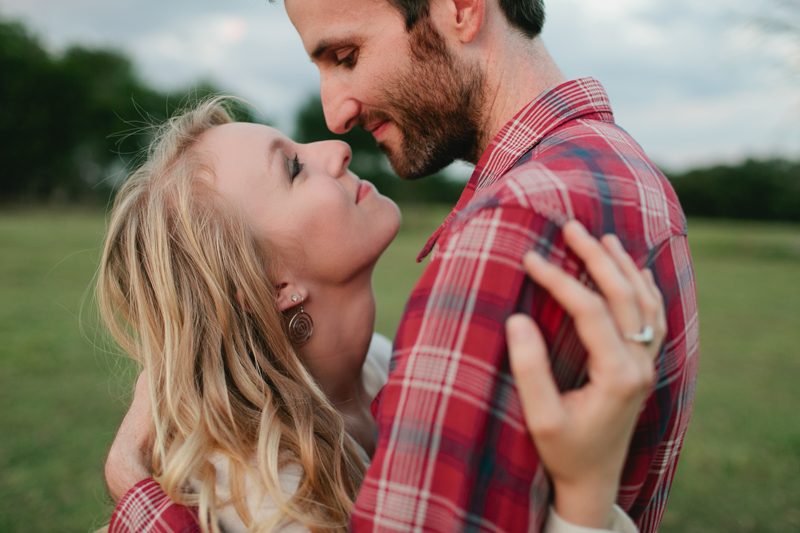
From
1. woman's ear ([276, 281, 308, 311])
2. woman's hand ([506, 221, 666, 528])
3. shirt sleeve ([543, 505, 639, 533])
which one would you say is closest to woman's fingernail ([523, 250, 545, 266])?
woman's hand ([506, 221, 666, 528])

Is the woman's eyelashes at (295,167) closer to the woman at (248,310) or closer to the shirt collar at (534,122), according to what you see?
the woman at (248,310)

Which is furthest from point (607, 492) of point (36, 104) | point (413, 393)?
point (36, 104)

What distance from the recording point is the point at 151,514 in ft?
5.29

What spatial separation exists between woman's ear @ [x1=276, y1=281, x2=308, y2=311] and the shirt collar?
2.25 ft

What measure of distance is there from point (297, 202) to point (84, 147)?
52316 mm

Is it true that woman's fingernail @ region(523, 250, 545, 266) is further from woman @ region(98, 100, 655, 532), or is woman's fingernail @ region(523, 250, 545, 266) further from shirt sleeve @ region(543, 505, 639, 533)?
woman @ region(98, 100, 655, 532)

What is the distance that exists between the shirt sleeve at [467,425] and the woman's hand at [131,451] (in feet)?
3.86

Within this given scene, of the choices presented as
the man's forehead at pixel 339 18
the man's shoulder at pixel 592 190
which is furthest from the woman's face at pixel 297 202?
the man's shoulder at pixel 592 190

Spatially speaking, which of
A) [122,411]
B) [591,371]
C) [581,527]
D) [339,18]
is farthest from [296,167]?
[122,411]

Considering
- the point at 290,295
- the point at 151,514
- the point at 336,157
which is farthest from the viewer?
the point at 336,157

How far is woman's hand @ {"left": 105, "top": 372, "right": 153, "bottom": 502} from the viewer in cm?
183

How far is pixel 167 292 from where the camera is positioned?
1980 mm

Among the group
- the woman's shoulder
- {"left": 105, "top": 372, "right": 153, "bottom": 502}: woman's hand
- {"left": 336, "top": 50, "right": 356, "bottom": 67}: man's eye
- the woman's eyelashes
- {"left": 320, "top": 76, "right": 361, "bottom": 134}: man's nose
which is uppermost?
{"left": 336, "top": 50, "right": 356, "bottom": 67}: man's eye

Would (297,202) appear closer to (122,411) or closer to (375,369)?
(375,369)
